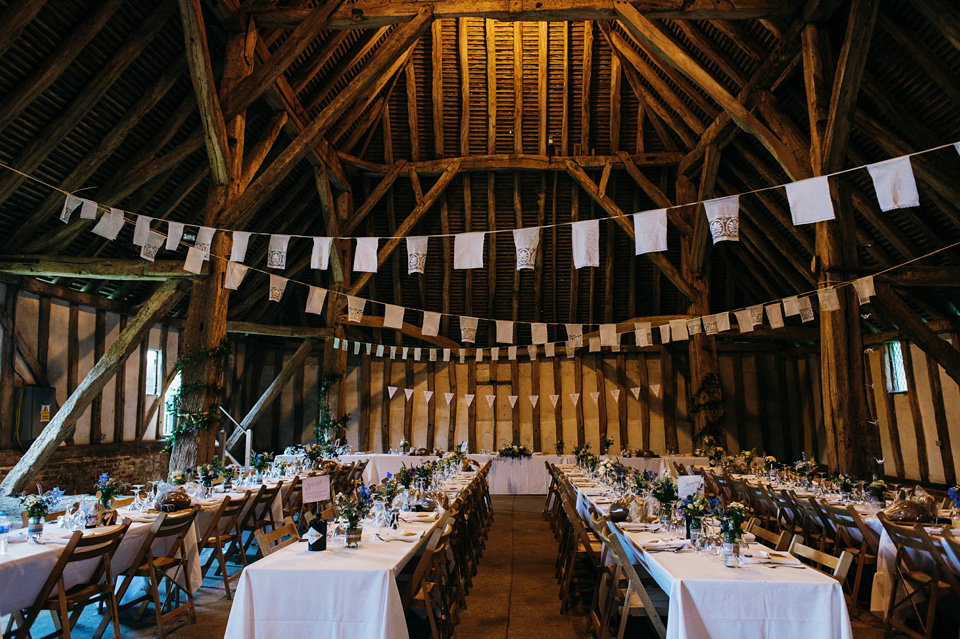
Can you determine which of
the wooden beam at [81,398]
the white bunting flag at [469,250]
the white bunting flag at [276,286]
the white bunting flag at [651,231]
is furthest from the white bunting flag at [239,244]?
the white bunting flag at [651,231]

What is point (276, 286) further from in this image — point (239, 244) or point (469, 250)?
point (469, 250)

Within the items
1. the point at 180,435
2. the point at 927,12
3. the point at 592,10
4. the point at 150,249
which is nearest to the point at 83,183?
the point at 150,249

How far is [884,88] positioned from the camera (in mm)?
9188

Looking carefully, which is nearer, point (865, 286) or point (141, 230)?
point (141, 230)

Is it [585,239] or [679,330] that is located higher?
[585,239]

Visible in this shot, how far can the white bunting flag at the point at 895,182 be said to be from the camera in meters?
5.98

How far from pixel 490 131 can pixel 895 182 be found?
Answer: 1008 centimetres

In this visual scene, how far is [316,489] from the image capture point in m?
4.69

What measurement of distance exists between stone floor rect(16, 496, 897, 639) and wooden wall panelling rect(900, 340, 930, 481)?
8833 millimetres

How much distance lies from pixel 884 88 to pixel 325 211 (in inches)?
403

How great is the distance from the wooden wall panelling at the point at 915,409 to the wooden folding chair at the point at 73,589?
13812mm

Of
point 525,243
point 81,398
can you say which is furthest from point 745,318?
point 81,398

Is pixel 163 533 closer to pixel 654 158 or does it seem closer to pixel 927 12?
pixel 927 12

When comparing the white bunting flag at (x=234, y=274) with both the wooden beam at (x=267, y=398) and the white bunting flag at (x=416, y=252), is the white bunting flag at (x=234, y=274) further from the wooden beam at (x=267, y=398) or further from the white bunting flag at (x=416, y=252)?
the wooden beam at (x=267, y=398)
